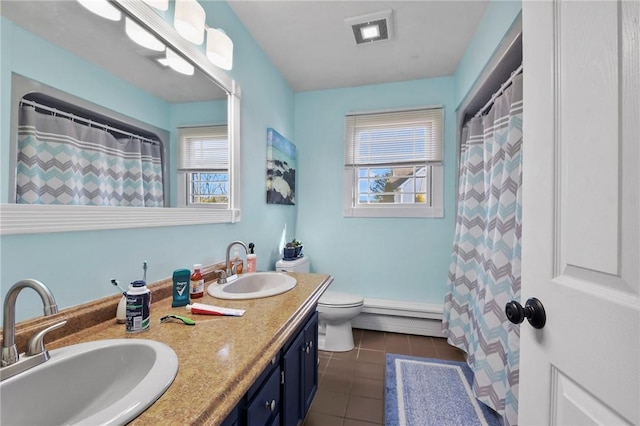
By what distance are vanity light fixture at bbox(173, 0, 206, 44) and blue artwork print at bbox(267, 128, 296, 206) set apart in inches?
39.0

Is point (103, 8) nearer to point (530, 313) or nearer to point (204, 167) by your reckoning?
point (204, 167)

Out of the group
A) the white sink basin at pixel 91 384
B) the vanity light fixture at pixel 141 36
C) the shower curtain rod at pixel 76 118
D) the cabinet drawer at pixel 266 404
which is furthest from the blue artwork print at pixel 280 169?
the white sink basin at pixel 91 384

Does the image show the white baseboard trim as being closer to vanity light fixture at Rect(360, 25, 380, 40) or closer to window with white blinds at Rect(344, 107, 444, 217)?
window with white blinds at Rect(344, 107, 444, 217)

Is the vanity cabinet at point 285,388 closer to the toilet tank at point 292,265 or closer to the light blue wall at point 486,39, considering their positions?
the toilet tank at point 292,265

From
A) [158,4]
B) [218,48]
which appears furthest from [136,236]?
[218,48]

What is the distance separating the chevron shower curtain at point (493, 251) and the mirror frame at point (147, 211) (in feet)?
5.12

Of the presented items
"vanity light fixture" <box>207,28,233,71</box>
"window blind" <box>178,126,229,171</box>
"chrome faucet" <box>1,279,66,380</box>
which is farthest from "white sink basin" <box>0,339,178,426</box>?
"vanity light fixture" <box>207,28,233,71</box>

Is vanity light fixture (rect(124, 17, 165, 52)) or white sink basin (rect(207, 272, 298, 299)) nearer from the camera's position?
vanity light fixture (rect(124, 17, 165, 52))

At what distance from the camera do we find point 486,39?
1.70 metres

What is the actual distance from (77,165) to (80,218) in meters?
0.16

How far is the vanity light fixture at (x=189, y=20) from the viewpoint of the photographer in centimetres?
115

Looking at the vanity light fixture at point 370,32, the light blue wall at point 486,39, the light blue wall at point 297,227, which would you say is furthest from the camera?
the vanity light fixture at point 370,32

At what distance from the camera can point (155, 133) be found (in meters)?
1.11

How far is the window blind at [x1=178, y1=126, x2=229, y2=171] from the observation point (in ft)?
4.16
